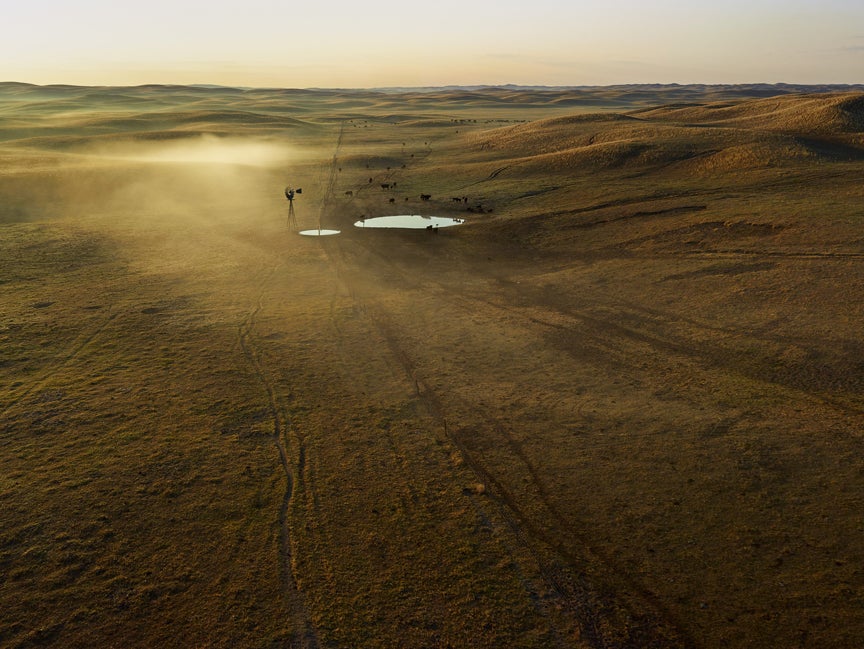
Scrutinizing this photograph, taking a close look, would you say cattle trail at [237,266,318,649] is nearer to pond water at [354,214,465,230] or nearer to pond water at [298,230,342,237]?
pond water at [298,230,342,237]

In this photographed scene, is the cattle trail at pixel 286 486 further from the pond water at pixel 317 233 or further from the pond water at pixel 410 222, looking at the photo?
the pond water at pixel 410 222

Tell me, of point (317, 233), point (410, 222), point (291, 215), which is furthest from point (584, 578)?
point (291, 215)

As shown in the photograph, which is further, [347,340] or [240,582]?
[347,340]

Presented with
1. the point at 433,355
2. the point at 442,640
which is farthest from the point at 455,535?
the point at 433,355

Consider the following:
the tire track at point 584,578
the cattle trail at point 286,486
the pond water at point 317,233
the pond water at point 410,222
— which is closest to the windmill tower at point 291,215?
the pond water at point 317,233

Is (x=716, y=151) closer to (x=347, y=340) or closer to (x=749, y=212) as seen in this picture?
(x=749, y=212)

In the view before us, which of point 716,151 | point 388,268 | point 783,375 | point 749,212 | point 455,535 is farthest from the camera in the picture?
point 716,151
